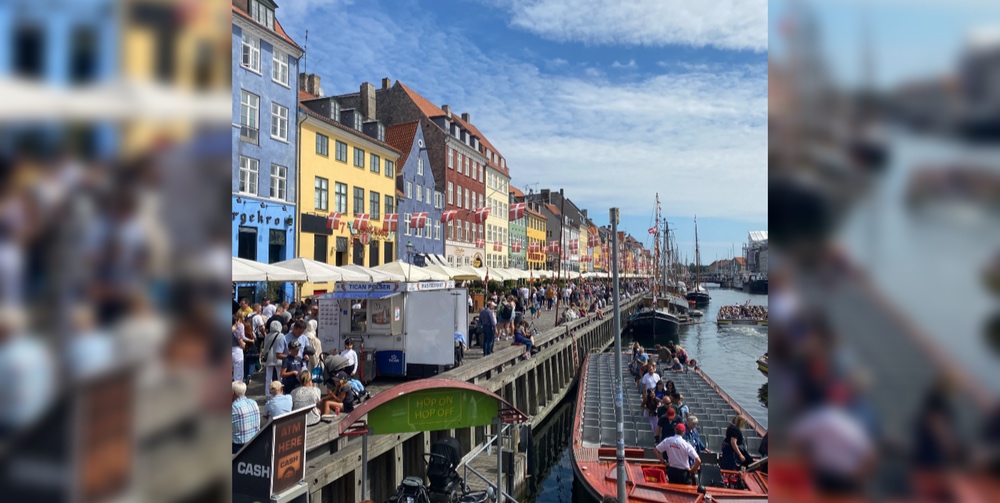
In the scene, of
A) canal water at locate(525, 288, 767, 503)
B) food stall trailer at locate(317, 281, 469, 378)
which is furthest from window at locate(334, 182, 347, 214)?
food stall trailer at locate(317, 281, 469, 378)

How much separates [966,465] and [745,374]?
4112 cm

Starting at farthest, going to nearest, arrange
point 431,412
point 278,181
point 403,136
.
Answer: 1. point 403,136
2. point 278,181
3. point 431,412

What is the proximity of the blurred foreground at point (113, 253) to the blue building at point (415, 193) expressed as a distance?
39260 millimetres

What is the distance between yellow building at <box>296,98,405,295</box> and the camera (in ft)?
101

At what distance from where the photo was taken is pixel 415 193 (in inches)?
1789

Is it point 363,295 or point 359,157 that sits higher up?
point 359,157

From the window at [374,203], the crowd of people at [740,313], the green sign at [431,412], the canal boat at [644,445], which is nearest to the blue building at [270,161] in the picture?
the window at [374,203]

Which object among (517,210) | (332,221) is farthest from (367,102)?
(332,221)

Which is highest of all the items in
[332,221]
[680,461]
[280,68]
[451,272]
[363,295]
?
[280,68]

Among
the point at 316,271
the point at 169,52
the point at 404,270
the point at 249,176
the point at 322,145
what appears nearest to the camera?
the point at 169,52

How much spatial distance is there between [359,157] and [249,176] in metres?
10.8

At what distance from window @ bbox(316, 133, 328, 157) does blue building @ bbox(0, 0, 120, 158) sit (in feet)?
108

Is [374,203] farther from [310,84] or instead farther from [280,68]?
[280,68]

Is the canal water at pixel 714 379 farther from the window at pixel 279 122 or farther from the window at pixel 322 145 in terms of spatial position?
the window at pixel 322 145
